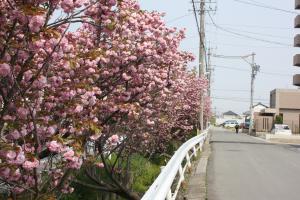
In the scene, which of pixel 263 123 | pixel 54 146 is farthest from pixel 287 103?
pixel 54 146

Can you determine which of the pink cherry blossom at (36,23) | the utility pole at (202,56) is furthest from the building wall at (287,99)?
the pink cherry blossom at (36,23)

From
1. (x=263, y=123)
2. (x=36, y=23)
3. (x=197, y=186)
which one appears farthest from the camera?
(x=263, y=123)

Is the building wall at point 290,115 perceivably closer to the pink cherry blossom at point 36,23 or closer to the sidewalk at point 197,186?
the sidewalk at point 197,186

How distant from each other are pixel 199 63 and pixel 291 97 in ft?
235

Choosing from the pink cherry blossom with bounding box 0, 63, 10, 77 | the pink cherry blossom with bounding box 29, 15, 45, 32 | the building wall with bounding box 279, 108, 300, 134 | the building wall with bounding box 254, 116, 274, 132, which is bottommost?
the pink cherry blossom with bounding box 0, 63, 10, 77

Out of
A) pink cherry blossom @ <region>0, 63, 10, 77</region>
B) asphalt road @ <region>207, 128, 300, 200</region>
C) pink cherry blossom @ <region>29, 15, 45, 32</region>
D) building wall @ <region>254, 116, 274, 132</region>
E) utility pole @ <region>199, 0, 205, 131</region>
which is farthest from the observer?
building wall @ <region>254, 116, 274, 132</region>

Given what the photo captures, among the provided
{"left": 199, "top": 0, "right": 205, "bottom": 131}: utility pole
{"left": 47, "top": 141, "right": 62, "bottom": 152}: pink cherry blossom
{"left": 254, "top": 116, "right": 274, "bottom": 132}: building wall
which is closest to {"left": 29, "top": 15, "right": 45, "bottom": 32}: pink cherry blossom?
{"left": 47, "top": 141, "right": 62, "bottom": 152}: pink cherry blossom

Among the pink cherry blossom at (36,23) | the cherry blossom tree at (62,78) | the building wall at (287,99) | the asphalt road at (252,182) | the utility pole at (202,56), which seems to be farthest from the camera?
the building wall at (287,99)

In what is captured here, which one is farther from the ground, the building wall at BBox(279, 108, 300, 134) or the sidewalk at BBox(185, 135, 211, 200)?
the building wall at BBox(279, 108, 300, 134)

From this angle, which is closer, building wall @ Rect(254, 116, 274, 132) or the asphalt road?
the asphalt road

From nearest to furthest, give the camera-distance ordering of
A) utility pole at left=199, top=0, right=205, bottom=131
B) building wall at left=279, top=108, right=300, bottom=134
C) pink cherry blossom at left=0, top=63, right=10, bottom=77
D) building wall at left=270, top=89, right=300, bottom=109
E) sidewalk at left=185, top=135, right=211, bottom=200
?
pink cherry blossom at left=0, top=63, right=10, bottom=77 < sidewalk at left=185, top=135, right=211, bottom=200 < utility pole at left=199, top=0, right=205, bottom=131 < building wall at left=279, top=108, right=300, bottom=134 < building wall at left=270, top=89, right=300, bottom=109

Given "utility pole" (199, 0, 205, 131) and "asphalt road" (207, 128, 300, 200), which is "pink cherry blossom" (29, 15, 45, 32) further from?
"utility pole" (199, 0, 205, 131)

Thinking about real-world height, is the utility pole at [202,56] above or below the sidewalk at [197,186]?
above

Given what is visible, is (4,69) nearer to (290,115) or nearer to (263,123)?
(263,123)
